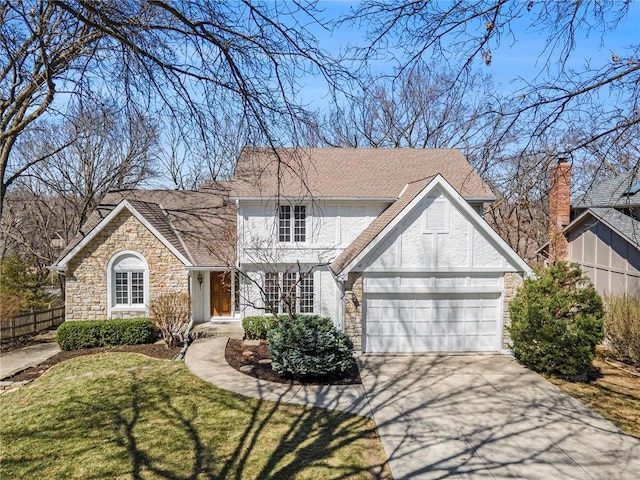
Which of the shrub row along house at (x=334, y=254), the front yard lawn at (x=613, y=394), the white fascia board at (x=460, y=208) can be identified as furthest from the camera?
the shrub row along house at (x=334, y=254)

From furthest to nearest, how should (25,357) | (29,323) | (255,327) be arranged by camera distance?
(29,323) → (255,327) → (25,357)

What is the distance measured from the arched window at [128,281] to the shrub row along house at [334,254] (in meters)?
0.04

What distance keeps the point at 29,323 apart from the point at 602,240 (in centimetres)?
2248

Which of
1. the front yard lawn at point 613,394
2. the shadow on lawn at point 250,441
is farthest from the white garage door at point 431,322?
the shadow on lawn at point 250,441

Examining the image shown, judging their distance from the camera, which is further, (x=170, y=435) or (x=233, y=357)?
(x=233, y=357)

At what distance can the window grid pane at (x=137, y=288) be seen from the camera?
16.9 meters

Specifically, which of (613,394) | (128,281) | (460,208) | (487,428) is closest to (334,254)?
(460,208)

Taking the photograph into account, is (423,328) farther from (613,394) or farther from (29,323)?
(29,323)

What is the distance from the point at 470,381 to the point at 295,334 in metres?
4.61

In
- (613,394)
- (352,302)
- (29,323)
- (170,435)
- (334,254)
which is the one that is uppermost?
(334,254)

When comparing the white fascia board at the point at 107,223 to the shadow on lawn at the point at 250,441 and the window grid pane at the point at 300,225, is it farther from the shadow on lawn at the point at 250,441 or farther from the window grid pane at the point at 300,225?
the shadow on lawn at the point at 250,441

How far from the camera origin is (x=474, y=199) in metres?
16.4

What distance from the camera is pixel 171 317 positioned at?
49.5 ft

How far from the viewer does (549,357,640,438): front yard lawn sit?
9223 mm
